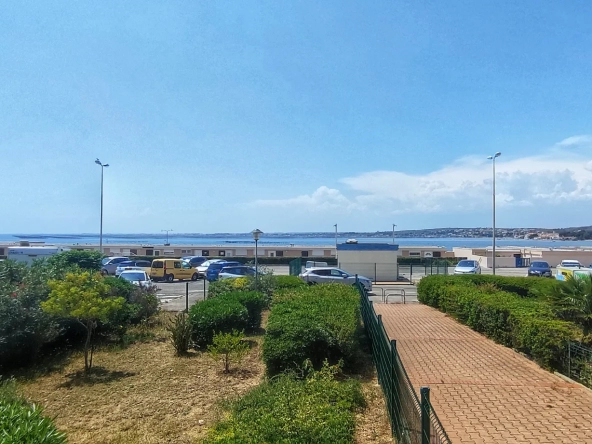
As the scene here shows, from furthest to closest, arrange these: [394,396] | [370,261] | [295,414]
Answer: [370,261], [394,396], [295,414]

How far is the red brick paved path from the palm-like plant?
129 centimetres

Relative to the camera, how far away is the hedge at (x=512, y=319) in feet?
28.3

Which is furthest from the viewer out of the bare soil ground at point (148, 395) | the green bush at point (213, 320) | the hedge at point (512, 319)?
the green bush at point (213, 320)

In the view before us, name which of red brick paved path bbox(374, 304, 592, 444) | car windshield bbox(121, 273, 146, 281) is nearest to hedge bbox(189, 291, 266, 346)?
red brick paved path bbox(374, 304, 592, 444)

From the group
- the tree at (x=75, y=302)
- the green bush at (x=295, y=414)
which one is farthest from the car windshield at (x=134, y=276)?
the green bush at (x=295, y=414)

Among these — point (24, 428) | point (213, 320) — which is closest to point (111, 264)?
point (213, 320)

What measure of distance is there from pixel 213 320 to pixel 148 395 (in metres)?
3.49

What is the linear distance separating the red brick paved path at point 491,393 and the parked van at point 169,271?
23896 mm

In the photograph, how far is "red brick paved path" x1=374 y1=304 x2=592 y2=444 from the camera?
5879 millimetres

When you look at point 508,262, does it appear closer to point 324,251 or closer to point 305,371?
point 324,251

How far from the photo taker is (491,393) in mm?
7418

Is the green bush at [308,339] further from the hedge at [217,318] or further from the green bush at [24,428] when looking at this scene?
the green bush at [24,428]

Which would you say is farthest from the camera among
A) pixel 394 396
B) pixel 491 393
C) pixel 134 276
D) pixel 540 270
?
pixel 540 270

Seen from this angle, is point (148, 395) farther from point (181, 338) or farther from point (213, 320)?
point (213, 320)
